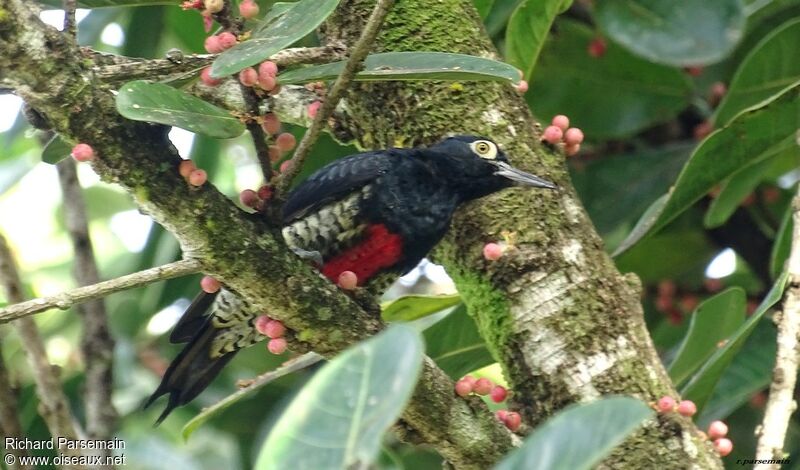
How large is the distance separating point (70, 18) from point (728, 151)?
6.76 ft

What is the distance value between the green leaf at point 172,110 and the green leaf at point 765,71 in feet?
7.33

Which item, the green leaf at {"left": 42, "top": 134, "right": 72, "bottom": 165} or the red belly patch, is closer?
the green leaf at {"left": 42, "top": 134, "right": 72, "bottom": 165}

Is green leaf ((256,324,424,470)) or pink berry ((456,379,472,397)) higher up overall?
green leaf ((256,324,424,470))

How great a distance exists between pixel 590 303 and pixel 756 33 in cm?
227

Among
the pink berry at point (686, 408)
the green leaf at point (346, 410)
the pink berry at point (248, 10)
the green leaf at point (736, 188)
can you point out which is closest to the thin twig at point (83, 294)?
the pink berry at point (248, 10)

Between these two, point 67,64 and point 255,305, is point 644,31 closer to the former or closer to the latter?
point 255,305

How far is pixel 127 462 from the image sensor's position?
4.30m

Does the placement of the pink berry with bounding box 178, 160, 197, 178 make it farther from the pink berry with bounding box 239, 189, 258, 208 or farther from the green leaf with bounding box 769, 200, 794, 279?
the green leaf with bounding box 769, 200, 794, 279

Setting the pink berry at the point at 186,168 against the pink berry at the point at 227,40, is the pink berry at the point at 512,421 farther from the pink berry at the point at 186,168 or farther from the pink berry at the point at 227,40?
the pink berry at the point at 227,40

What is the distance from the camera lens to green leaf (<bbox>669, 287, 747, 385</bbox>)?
3.28 m

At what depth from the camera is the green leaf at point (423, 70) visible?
7.03 feet

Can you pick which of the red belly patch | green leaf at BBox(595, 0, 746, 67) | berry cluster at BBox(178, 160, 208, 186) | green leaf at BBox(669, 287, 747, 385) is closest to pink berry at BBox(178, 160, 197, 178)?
berry cluster at BBox(178, 160, 208, 186)

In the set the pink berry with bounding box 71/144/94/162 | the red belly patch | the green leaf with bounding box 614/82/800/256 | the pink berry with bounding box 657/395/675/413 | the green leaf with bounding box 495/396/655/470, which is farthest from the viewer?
the red belly patch

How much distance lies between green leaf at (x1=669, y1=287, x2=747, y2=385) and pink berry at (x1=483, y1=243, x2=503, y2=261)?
2.47 feet
